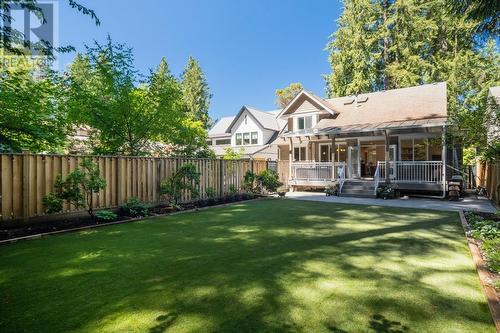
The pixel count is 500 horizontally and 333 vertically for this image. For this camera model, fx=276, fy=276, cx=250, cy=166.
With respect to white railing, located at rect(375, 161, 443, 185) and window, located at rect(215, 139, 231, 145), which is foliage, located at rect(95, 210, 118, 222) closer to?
white railing, located at rect(375, 161, 443, 185)

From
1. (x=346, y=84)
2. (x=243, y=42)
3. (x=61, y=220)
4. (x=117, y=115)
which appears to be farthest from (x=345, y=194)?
(x=243, y=42)

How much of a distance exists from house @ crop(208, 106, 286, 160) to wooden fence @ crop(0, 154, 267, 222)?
16.3m

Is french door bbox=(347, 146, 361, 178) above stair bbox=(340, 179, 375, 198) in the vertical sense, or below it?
above

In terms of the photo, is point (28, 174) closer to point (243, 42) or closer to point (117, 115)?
point (117, 115)

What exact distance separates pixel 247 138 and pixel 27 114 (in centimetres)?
Result: 2408

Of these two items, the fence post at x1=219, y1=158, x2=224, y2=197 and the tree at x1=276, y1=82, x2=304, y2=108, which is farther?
the tree at x1=276, y1=82, x2=304, y2=108

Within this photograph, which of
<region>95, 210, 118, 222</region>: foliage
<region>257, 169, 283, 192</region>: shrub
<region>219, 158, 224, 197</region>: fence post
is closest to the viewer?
<region>95, 210, 118, 222</region>: foliage

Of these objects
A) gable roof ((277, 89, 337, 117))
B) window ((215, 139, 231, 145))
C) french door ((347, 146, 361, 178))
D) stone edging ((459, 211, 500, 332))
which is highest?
gable roof ((277, 89, 337, 117))

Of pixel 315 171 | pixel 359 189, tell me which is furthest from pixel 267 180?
pixel 359 189

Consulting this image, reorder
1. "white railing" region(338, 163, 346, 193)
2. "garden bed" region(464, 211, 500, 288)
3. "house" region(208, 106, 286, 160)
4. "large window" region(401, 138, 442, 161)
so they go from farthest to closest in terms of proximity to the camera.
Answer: "house" region(208, 106, 286, 160) < "large window" region(401, 138, 442, 161) < "white railing" region(338, 163, 346, 193) < "garden bed" region(464, 211, 500, 288)

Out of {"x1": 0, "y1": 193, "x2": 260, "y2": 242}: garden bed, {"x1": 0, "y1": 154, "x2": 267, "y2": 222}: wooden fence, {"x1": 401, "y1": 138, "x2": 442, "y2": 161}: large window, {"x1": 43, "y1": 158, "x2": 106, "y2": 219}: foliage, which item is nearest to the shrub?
{"x1": 0, "y1": 154, "x2": 267, "y2": 222}: wooden fence

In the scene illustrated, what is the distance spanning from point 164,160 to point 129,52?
4.56m

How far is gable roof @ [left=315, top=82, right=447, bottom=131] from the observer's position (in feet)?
51.4

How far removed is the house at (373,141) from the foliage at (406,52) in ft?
26.7
